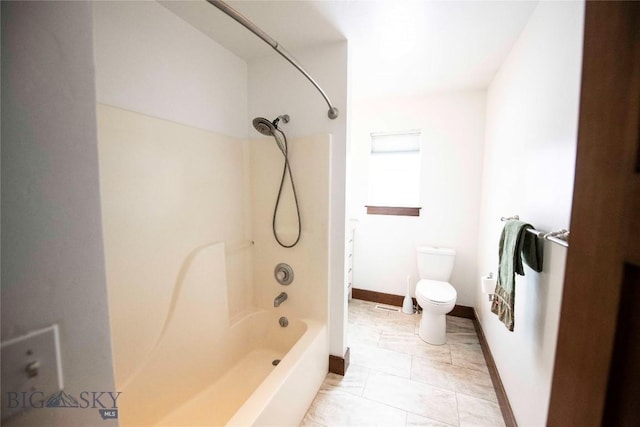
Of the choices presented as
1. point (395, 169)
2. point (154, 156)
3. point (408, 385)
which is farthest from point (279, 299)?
point (395, 169)

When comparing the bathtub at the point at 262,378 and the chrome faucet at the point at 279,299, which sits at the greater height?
the chrome faucet at the point at 279,299

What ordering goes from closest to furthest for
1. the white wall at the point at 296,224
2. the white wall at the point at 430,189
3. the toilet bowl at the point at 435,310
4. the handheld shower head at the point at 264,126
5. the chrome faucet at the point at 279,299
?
the handheld shower head at the point at 264,126
the white wall at the point at 296,224
the chrome faucet at the point at 279,299
the toilet bowl at the point at 435,310
the white wall at the point at 430,189

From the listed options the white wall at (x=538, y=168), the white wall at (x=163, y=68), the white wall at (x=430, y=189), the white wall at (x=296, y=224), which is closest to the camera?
the white wall at (x=538, y=168)

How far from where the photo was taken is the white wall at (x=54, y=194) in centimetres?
35

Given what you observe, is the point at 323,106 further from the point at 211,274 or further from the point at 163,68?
the point at 211,274

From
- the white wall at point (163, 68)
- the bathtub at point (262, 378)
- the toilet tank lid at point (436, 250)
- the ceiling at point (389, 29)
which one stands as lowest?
the bathtub at point (262, 378)

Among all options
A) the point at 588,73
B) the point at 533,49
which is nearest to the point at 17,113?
the point at 588,73

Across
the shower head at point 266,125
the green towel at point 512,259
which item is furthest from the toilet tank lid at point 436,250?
the shower head at point 266,125

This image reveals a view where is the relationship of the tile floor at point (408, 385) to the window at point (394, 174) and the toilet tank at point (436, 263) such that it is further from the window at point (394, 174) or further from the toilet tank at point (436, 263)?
the window at point (394, 174)

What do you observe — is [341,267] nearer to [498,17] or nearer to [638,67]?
[638,67]

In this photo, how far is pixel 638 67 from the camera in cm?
35

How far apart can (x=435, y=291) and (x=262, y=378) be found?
162 centimetres

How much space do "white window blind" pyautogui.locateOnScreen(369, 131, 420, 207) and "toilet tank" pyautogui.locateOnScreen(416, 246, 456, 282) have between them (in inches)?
22.1

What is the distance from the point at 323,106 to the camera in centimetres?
162
